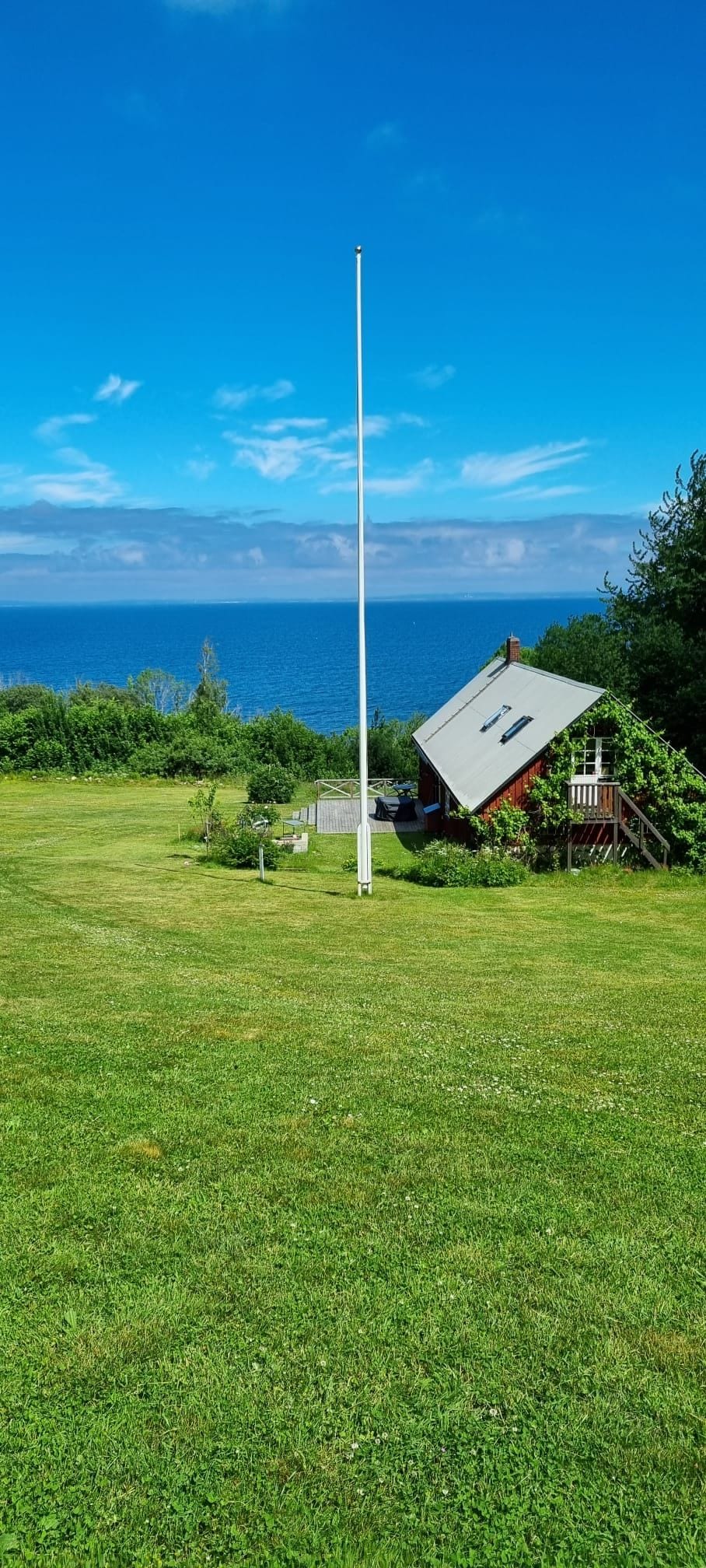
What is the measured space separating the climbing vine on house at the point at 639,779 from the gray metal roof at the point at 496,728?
70cm

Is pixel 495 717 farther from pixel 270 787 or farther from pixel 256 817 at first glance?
pixel 270 787

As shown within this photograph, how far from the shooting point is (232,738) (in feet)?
172

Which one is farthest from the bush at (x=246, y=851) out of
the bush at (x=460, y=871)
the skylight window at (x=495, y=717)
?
the skylight window at (x=495, y=717)

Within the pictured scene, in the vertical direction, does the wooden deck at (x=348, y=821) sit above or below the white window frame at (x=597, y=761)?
below

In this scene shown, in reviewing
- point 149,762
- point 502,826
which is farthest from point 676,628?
point 149,762

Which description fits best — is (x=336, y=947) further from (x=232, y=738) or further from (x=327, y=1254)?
(x=232, y=738)

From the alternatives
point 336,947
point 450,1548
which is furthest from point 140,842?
point 450,1548

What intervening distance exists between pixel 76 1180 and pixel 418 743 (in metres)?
32.3

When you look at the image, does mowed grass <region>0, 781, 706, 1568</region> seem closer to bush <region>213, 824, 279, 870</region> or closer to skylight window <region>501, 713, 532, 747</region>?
bush <region>213, 824, 279, 870</region>

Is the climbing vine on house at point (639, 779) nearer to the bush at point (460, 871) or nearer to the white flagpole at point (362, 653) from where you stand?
the bush at point (460, 871)

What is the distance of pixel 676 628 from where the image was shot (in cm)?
3700

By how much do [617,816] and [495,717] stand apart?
7.41 metres

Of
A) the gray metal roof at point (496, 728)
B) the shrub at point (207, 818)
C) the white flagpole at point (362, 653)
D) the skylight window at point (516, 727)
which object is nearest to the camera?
the white flagpole at point (362, 653)

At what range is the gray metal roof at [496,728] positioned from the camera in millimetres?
27850
